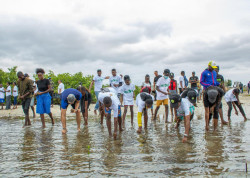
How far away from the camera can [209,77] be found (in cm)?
793

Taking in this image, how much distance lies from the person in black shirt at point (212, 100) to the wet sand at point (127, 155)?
75 centimetres

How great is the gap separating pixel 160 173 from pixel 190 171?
419 mm

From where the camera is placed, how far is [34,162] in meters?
4.27

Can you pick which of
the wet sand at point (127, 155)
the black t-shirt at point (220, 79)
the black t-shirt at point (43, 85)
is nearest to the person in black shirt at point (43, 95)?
the black t-shirt at point (43, 85)

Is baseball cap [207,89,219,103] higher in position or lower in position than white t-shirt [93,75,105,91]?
lower

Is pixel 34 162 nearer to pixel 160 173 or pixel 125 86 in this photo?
pixel 160 173

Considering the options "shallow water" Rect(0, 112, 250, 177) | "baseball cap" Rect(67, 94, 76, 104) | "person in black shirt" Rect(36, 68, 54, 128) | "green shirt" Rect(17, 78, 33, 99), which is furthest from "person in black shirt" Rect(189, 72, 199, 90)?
"baseball cap" Rect(67, 94, 76, 104)

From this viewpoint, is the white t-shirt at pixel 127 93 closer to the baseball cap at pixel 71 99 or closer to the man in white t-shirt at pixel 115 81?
the man in white t-shirt at pixel 115 81

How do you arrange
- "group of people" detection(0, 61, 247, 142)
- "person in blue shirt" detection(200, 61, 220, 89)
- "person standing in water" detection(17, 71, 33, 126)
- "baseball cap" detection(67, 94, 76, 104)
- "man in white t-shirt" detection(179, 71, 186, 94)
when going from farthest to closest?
"man in white t-shirt" detection(179, 71, 186, 94)
"person standing in water" detection(17, 71, 33, 126)
"person in blue shirt" detection(200, 61, 220, 89)
"baseball cap" detection(67, 94, 76, 104)
"group of people" detection(0, 61, 247, 142)

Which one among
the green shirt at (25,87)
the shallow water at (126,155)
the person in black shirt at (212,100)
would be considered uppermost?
the green shirt at (25,87)

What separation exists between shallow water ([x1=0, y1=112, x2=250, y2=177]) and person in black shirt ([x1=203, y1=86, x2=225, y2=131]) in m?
0.75

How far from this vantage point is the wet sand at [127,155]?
3754 mm

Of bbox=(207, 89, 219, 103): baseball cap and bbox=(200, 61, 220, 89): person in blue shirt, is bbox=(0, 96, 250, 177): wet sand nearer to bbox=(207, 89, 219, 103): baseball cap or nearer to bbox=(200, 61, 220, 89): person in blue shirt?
bbox=(207, 89, 219, 103): baseball cap

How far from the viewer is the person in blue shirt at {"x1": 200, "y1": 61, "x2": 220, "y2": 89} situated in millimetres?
7926
